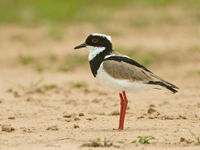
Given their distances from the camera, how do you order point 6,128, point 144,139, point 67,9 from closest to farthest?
point 144,139, point 6,128, point 67,9

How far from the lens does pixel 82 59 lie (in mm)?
13133

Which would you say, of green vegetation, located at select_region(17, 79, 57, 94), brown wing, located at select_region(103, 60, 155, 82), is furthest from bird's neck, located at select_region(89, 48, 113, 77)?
green vegetation, located at select_region(17, 79, 57, 94)

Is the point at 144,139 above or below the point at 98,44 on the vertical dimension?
below

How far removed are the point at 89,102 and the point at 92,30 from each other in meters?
7.36

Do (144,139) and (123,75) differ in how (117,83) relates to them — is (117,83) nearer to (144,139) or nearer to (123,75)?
(123,75)

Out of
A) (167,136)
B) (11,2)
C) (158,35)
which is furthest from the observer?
(11,2)

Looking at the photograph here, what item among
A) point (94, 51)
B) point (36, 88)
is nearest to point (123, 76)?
point (94, 51)

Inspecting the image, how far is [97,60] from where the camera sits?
6.95 metres

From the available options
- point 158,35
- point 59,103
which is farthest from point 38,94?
point 158,35

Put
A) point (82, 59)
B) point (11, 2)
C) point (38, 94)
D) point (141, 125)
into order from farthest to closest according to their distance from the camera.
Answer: point (11, 2) → point (82, 59) → point (38, 94) → point (141, 125)

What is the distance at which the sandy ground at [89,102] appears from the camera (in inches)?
245

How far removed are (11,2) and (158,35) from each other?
20.3 ft

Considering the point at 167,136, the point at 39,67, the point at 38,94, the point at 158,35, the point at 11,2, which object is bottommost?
the point at 167,136

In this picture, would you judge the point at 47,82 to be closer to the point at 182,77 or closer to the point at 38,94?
the point at 38,94
